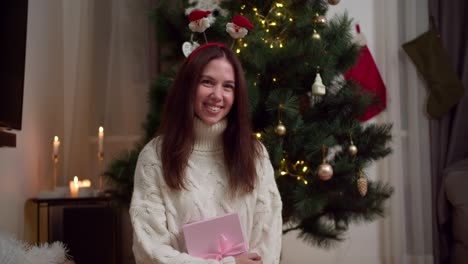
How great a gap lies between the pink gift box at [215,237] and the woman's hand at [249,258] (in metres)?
0.02

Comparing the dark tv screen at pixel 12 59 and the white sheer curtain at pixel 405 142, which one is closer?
the dark tv screen at pixel 12 59

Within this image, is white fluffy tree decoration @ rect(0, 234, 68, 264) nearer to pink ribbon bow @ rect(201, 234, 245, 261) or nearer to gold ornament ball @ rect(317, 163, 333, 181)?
pink ribbon bow @ rect(201, 234, 245, 261)

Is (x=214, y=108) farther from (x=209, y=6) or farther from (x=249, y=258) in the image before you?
(x=209, y=6)

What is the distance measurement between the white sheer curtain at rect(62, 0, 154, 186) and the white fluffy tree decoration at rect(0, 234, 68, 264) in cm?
126

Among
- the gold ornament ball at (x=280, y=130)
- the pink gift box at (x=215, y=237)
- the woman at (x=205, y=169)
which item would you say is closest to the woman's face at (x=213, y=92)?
the woman at (x=205, y=169)

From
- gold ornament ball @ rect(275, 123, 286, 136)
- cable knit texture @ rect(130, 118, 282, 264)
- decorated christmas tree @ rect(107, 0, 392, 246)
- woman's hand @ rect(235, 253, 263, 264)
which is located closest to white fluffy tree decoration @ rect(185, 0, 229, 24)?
decorated christmas tree @ rect(107, 0, 392, 246)

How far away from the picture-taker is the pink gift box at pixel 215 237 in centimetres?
123

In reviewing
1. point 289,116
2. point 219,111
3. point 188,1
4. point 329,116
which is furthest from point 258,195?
point 188,1

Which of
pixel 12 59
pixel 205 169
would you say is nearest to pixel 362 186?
pixel 205 169

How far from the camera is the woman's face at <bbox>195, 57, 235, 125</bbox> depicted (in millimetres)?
1337

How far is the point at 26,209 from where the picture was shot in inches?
93.3

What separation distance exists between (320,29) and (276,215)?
891 millimetres

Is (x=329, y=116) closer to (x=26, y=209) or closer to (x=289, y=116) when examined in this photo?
(x=289, y=116)

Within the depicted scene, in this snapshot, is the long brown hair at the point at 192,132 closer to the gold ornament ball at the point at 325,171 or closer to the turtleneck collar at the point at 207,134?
the turtleneck collar at the point at 207,134
